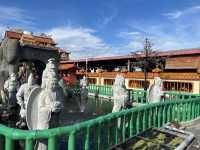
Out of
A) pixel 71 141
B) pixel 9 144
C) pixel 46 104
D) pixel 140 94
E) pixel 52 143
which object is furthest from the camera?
pixel 140 94

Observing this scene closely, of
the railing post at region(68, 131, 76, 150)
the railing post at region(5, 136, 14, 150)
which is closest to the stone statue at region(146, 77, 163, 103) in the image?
the railing post at region(68, 131, 76, 150)

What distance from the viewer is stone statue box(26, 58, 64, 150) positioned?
17.5 ft

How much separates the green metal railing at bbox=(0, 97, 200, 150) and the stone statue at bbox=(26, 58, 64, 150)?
0.56 meters

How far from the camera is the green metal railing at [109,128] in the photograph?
376 centimetres

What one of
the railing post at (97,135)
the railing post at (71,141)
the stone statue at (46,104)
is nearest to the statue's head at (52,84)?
the stone statue at (46,104)

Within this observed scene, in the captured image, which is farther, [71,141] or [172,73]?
[172,73]

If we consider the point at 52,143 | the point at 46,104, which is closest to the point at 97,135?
the point at 46,104

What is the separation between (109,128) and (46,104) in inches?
58.5

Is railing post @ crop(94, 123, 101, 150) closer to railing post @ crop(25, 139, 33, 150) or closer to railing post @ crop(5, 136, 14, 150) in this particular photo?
railing post @ crop(25, 139, 33, 150)

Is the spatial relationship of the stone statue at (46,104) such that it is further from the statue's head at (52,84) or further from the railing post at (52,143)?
the railing post at (52,143)

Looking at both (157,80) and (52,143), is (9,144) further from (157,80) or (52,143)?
(157,80)

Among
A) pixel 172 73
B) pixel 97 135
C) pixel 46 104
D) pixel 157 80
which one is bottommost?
pixel 97 135

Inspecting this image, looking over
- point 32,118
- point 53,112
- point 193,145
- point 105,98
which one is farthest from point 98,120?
→ point 105,98

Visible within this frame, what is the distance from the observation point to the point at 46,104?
5.41 meters
